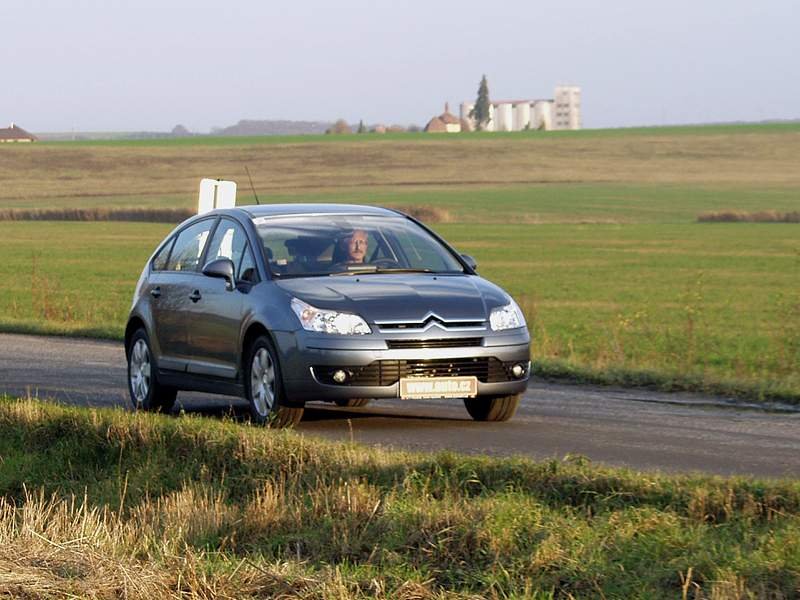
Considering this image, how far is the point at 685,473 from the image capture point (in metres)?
9.57

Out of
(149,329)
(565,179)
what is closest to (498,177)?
→ (565,179)

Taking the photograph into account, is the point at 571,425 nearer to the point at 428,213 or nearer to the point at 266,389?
the point at 266,389

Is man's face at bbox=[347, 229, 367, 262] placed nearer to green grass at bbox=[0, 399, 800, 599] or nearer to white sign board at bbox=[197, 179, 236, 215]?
green grass at bbox=[0, 399, 800, 599]

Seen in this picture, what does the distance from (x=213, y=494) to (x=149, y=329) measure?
5.07m

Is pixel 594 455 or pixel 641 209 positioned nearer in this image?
pixel 594 455

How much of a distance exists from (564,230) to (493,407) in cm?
6423

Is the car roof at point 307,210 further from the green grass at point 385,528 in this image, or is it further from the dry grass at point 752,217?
the dry grass at point 752,217

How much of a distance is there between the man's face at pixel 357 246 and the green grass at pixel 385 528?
7.72ft

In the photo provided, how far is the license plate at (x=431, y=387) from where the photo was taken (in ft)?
38.5

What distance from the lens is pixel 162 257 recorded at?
576 inches

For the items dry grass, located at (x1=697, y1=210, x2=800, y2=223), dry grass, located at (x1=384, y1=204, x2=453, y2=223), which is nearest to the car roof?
dry grass, located at (x1=384, y1=204, x2=453, y2=223)

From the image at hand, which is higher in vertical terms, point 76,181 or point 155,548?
point 155,548

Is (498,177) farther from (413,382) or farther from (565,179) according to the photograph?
(413,382)

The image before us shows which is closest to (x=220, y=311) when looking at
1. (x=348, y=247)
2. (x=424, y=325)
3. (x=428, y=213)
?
(x=348, y=247)
